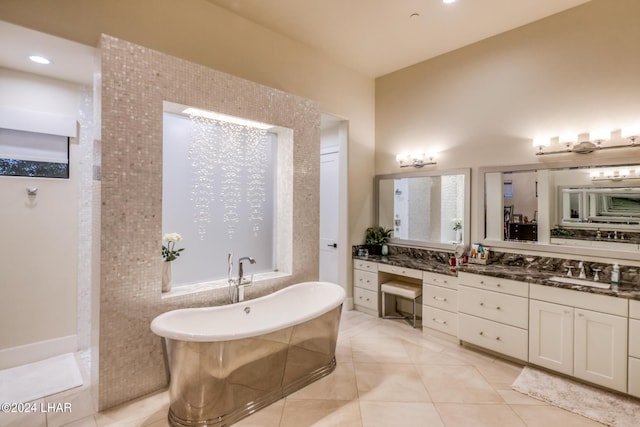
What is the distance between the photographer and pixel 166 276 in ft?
8.58

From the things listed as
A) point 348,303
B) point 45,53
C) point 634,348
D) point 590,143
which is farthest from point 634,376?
point 45,53

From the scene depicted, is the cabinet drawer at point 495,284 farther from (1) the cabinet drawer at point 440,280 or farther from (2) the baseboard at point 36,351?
(2) the baseboard at point 36,351

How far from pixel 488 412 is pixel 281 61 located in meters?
3.80

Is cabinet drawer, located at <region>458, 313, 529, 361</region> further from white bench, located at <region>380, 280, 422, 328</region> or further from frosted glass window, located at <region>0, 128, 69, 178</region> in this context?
frosted glass window, located at <region>0, 128, 69, 178</region>

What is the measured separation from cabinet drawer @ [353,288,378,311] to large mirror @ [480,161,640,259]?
1591 mm

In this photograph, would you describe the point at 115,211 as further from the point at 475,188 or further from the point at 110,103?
the point at 475,188

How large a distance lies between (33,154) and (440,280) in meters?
4.31

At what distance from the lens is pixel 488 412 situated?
222 centimetres

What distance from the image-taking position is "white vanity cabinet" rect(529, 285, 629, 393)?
235cm

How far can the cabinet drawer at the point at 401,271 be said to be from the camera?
3.69m

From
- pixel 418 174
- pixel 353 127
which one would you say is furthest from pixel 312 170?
pixel 418 174

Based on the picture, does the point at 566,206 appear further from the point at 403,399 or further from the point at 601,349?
the point at 403,399

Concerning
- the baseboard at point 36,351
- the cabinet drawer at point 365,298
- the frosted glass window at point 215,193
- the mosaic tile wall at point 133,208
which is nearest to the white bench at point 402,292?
the cabinet drawer at point 365,298

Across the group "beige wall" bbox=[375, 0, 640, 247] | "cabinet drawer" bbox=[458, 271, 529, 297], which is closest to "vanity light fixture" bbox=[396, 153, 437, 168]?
"beige wall" bbox=[375, 0, 640, 247]
